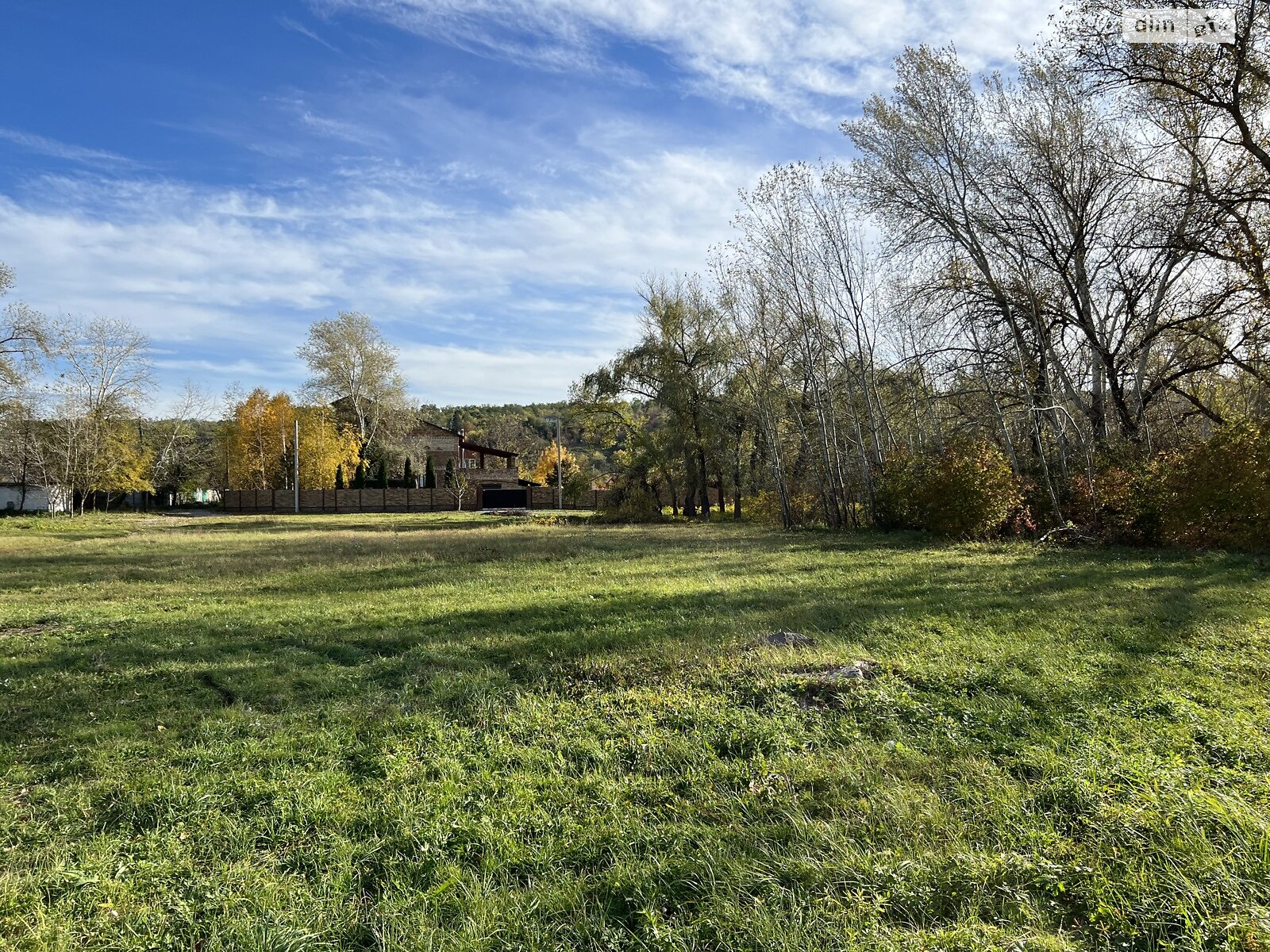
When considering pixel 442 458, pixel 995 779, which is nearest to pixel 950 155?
pixel 995 779

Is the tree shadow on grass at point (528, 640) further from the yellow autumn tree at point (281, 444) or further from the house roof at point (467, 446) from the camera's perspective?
the house roof at point (467, 446)

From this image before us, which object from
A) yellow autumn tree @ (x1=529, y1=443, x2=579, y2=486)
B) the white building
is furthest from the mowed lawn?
yellow autumn tree @ (x1=529, y1=443, x2=579, y2=486)

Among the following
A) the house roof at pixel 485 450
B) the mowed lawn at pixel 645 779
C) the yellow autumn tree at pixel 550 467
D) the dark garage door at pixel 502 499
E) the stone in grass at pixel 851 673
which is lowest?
the mowed lawn at pixel 645 779

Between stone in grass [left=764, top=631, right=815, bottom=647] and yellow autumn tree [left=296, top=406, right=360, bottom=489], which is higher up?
yellow autumn tree [left=296, top=406, right=360, bottom=489]

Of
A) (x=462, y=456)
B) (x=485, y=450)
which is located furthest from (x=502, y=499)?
(x=462, y=456)

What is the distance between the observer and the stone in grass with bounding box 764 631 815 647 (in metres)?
6.16

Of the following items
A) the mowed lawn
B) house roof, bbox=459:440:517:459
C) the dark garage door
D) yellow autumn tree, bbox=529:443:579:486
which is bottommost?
the mowed lawn

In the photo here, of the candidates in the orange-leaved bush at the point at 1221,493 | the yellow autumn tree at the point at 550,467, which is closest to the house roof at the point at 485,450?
the yellow autumn tree at the point at 550,467

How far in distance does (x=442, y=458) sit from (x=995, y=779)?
68.7 metres

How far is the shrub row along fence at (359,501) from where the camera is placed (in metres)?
48.6

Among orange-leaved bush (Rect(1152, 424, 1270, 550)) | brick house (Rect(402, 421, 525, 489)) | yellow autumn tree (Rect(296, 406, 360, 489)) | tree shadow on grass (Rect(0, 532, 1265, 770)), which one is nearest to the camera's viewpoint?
tree shadow on grass (Rect(0, 532, 1265, 770))

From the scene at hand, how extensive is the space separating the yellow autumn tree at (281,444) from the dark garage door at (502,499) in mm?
11809

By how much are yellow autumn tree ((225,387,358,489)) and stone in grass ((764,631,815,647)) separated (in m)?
52.5

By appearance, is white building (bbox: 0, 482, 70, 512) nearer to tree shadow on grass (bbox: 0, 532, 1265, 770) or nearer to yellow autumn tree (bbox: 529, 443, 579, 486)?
yellow autumn tree (bbox: 529, 443, 579, 486)
